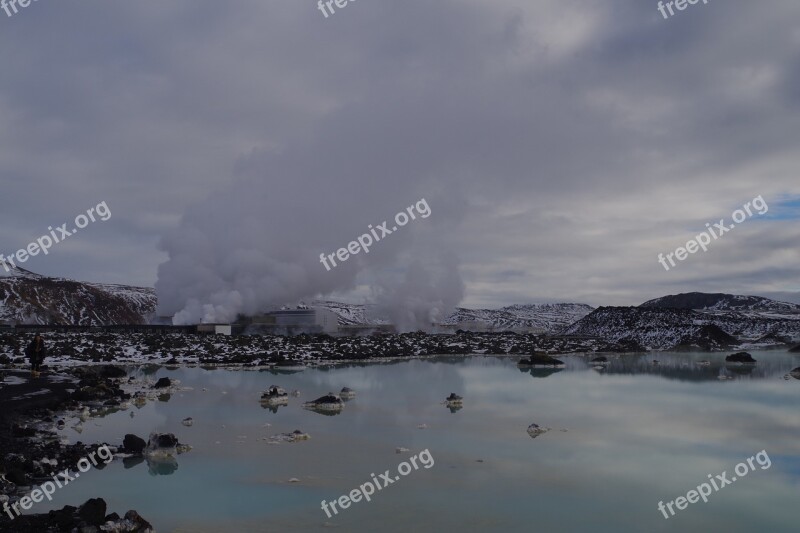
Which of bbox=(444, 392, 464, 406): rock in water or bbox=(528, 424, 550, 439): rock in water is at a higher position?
bbox=(444, 392, 464, 406): rock in water

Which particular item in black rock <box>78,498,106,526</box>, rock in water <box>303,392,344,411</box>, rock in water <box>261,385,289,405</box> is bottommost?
black rock <box>78,498,106,526</box>

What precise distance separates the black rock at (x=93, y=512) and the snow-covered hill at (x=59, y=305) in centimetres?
9406

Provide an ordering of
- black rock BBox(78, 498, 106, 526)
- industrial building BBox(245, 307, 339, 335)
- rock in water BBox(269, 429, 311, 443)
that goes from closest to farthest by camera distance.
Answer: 1. black rock BBox(78, 498, 106, 526)
2. rock in water BBox(269, 429, 311, 443)
3. industrial building BBox(245, 307, 339, 335)

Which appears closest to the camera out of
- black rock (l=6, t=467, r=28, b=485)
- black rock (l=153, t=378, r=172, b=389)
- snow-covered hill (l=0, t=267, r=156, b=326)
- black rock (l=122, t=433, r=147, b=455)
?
black rock (l=6, t=467, r=28, b=485)

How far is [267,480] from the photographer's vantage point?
1236cm

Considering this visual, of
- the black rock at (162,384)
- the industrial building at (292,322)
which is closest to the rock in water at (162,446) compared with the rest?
the black rock at (162,384)

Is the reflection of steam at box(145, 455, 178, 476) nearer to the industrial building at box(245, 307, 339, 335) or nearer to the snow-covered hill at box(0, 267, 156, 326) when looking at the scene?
the industrial building at box(245, 307, 339, 335)

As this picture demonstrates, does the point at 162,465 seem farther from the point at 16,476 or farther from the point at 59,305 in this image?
the point at 59,305

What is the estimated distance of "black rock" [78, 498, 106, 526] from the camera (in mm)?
8742

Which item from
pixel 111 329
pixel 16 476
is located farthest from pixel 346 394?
pixel 111 329

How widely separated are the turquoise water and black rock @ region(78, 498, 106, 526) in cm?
92

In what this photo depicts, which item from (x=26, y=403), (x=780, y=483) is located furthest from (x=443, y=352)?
(x=780, y=483)

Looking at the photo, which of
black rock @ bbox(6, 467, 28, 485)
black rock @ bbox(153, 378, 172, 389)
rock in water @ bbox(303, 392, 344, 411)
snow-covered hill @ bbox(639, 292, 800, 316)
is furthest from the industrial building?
snow-covered hill @ bbox(639, 292, 800, 316)

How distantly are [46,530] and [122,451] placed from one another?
6.02 m
